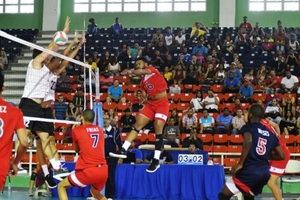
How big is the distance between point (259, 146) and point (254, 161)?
0.72 ft

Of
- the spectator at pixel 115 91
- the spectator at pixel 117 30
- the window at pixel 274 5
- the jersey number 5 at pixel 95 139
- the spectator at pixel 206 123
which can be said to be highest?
the window at pixel 274 5

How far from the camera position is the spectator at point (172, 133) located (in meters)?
16.4

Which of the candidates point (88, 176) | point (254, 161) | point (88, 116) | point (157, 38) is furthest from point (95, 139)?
point (157, 38)

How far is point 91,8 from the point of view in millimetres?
30469

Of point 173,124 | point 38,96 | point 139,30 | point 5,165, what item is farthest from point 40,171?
point 139,30

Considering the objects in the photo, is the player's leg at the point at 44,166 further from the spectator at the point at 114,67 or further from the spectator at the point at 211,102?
the spectator at the point at 114,67

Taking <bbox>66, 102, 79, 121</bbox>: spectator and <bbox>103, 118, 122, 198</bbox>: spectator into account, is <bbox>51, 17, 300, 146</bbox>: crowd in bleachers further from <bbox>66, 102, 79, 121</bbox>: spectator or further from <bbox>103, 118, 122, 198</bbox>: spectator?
<bbox>103, 118, 122, 198</bbox>: spectator

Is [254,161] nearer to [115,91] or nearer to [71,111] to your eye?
[71,111]

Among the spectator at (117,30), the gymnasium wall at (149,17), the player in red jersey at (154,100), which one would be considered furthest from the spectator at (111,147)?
the gymnasium wall at (149,17)

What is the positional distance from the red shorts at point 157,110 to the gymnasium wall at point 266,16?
19687 mm

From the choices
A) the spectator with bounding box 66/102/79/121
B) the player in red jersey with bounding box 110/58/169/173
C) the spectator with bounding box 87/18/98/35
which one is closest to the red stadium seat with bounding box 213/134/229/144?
the spectator with bounding box 66/102/79/121

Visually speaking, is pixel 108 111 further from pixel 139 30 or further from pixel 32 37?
pixel 32 37

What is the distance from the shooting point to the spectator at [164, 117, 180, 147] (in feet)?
53.8

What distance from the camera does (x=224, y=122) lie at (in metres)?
18.9
